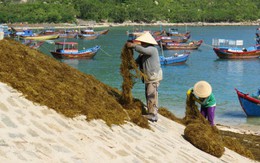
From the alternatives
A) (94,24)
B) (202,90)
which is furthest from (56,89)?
(94,24)

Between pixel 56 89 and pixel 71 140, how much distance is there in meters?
1.54

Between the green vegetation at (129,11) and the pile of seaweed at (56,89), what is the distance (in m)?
129

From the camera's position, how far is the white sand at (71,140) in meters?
6.27

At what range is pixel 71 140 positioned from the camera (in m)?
6.97

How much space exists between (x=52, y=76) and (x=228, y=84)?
2694 centimetres

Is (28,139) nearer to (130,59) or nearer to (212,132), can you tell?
(130,59)

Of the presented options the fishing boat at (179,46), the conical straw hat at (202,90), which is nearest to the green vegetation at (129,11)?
the fishing boat at (179,46)

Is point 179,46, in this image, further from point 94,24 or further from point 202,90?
point 94,24

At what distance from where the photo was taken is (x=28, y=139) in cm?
646

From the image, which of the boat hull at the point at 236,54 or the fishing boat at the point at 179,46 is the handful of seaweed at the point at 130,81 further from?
the fishing boat at the point at 179,46

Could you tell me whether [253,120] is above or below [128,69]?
below

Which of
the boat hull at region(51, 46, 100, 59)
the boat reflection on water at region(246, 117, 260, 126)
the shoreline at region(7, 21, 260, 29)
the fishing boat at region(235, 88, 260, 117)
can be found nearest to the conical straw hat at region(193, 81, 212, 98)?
the boat reflection on water at region(246, 117, 260, 126)

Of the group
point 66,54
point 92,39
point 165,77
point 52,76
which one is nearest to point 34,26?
point 92,39

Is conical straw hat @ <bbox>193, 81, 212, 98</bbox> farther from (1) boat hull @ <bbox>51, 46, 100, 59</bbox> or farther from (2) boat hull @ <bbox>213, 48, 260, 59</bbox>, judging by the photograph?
(2) boat hull @ <bbox>213, 48, 260, 59</bbox>
